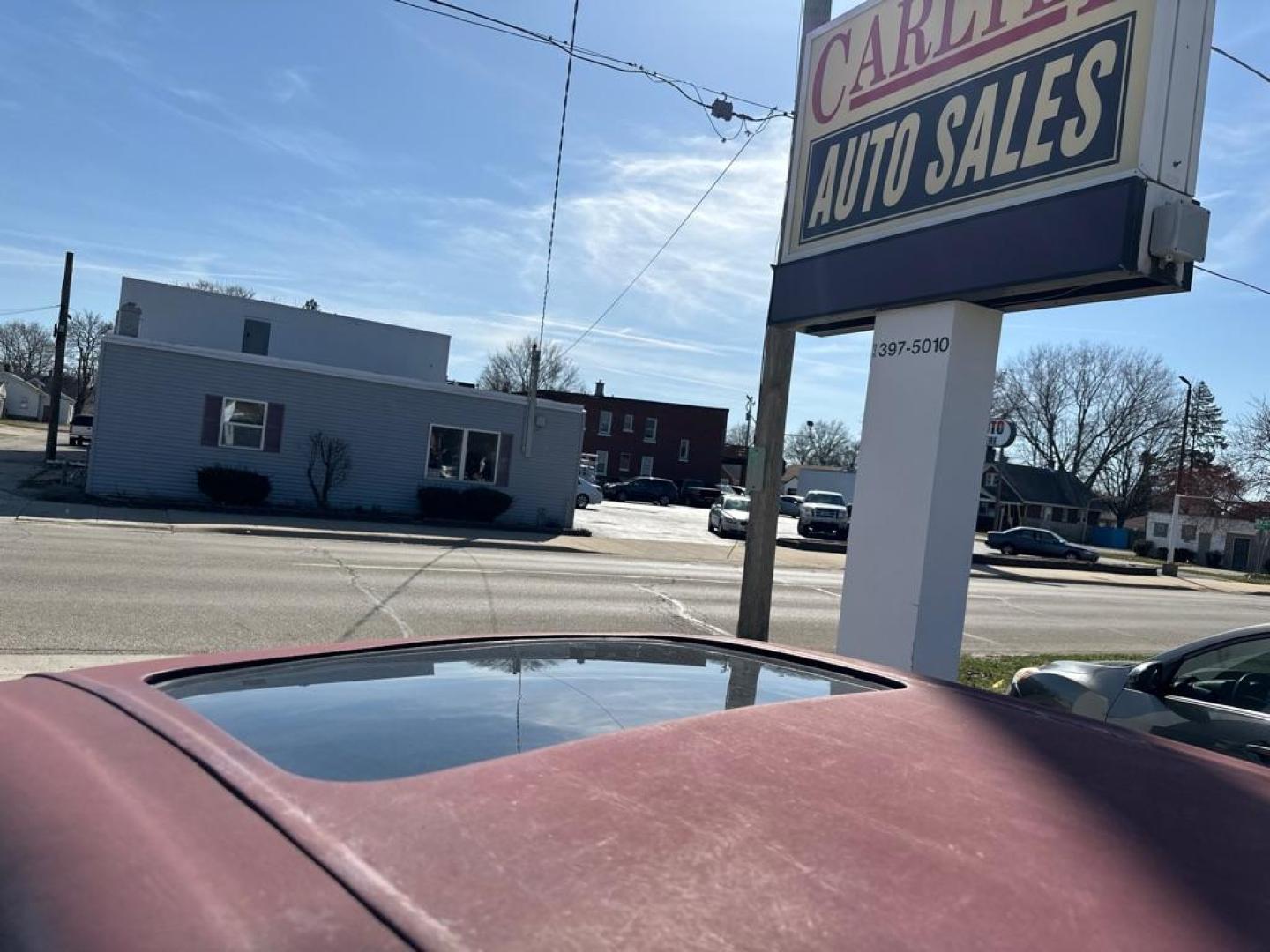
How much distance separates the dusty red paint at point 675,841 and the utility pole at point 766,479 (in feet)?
24.2

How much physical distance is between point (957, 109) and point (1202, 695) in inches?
172

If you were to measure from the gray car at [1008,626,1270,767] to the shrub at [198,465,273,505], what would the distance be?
69.7ft

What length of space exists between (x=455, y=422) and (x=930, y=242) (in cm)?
2033

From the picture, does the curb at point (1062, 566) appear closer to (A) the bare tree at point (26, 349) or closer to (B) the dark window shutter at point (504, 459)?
(B) the dark window shutter at point (504, 459)

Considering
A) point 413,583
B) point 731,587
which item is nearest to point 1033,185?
point 413,583

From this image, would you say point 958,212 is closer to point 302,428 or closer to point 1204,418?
point 302,428

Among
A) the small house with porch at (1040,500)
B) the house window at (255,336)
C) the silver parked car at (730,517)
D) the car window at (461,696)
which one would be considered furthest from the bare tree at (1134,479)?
the car window at (461,696)

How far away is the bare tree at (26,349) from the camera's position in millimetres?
113875

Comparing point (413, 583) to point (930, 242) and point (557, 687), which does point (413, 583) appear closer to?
point (930, 242)

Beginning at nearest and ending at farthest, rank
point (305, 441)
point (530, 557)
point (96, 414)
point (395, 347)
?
1. point (530, 557)
2. point (96, 414)
3. point (305, 441)
4. point (395, 347)

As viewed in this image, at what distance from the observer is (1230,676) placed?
5.38m

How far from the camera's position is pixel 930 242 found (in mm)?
7285

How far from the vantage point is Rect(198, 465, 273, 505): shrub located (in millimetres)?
23219

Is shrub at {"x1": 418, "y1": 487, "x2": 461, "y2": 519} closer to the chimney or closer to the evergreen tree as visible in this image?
the chimney
